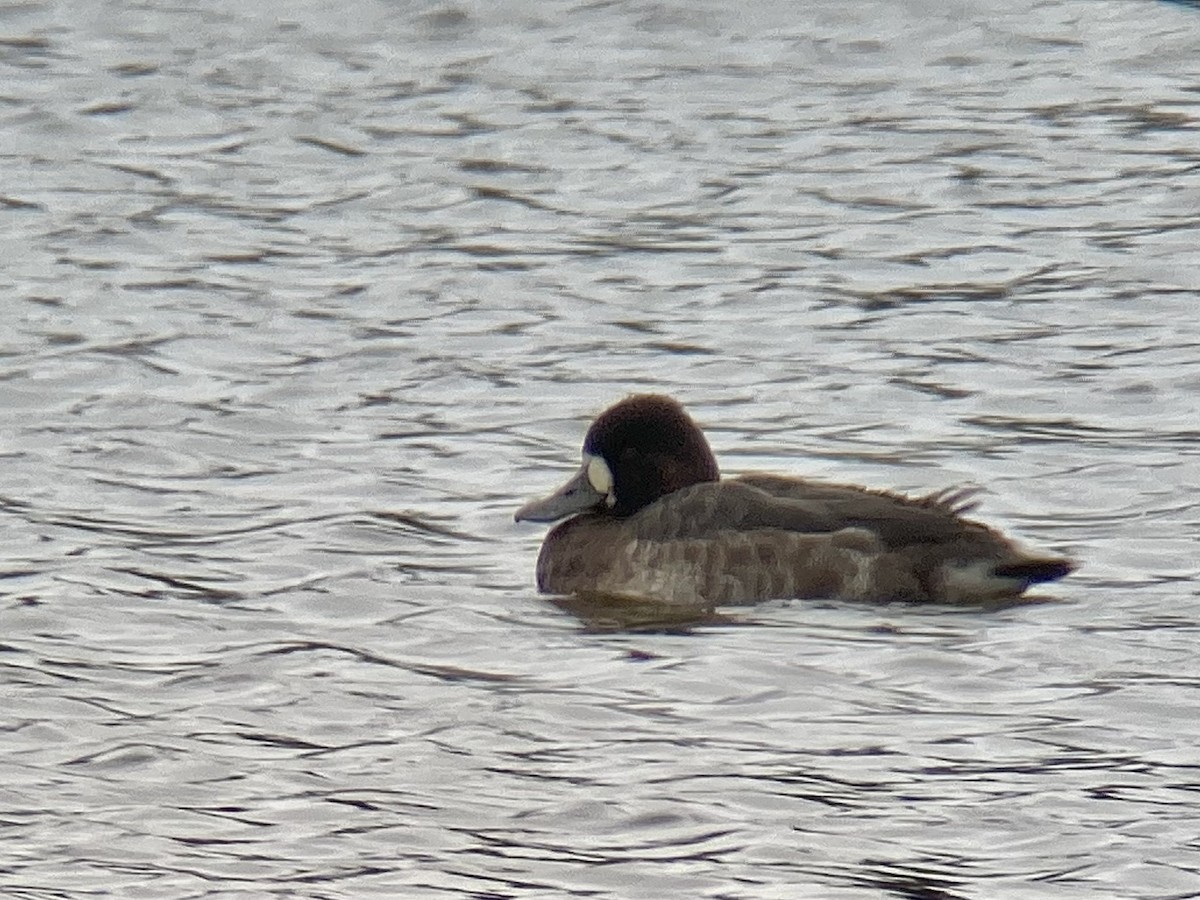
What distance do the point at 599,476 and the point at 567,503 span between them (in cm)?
13

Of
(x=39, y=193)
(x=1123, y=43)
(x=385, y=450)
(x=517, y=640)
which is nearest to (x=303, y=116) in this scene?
(x=39, y=193)

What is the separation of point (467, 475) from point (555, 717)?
2948mm

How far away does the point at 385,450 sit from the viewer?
10.8 meters

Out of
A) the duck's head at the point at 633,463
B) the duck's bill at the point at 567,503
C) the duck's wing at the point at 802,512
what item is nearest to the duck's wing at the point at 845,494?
the duck's wing at the point at 802,512

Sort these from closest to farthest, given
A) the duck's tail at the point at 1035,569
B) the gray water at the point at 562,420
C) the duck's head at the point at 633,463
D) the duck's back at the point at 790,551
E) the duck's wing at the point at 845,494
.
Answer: the gray water at the point at 562,420 → the duck's tail at the point at 1035,569 → the duck's back at the point at 790,551 → the duck's wing at the point at 845,494 → the duck's head at the point at 633,463

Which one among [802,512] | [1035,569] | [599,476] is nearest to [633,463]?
[599,476]

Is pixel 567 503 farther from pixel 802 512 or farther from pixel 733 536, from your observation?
pixel 802 512

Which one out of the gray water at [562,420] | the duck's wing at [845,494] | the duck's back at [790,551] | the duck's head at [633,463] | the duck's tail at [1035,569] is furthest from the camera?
the duck's head at [633,463]

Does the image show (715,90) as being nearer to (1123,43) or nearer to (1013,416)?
(1123,43)

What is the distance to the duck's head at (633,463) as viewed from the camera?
9.41 meters

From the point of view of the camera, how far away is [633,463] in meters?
9.45

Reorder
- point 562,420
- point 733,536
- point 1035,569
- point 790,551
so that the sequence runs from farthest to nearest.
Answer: point 562,420 < point 733,536 < point 790,551 < point 1035,569

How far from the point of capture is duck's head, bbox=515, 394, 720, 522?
9414mm

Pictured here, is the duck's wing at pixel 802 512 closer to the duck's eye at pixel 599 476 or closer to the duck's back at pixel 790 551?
the duck's back at pixel 790 551
